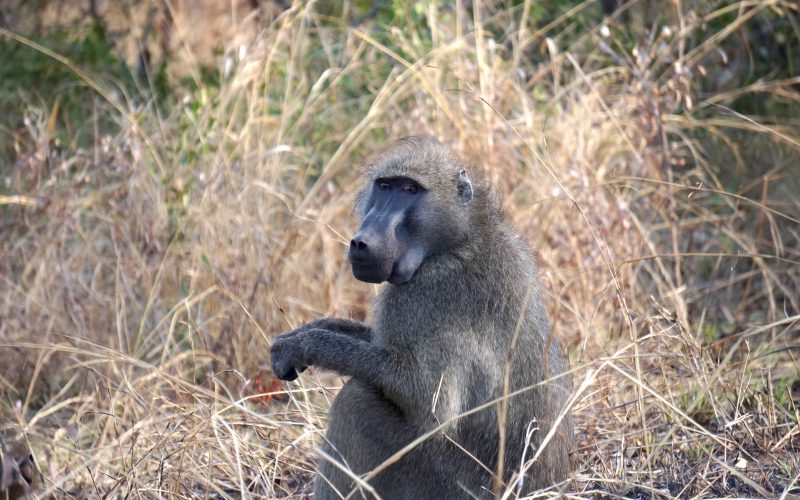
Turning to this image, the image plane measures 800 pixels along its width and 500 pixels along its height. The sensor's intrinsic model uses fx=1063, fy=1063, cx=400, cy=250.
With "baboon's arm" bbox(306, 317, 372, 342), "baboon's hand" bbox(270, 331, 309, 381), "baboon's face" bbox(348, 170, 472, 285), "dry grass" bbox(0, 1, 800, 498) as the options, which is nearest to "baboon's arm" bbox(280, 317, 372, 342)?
"baboon's arm" bbox(306, 317, 372, 342)

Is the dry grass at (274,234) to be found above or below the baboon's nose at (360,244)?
below

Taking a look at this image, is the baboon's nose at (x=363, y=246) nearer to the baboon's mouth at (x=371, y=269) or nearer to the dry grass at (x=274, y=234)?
the baboon's mouth at (x=371, y=269)

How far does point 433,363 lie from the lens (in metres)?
2.75

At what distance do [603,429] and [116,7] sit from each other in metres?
5.94

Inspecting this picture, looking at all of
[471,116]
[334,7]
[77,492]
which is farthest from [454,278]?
[334,7]

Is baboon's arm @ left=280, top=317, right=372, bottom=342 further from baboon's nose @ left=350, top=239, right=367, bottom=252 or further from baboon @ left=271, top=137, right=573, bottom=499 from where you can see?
baboon's nose @ left=350, top=239, right=367, bottom=252

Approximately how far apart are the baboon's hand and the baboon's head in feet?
0.88

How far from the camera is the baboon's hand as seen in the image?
9.34 ft

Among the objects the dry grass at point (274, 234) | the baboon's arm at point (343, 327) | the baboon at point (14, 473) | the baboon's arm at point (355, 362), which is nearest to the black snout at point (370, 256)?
the baboon's arm at point (355, 362)

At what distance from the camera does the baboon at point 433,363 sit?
275 cm

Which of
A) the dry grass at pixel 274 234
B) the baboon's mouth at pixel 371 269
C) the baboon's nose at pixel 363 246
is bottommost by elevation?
the dry grass at pixel 274 234

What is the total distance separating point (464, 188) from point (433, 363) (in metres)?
0.55

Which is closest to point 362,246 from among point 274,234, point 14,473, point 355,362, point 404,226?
point 404,226

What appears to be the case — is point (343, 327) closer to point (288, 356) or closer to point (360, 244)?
point (288, 356)
